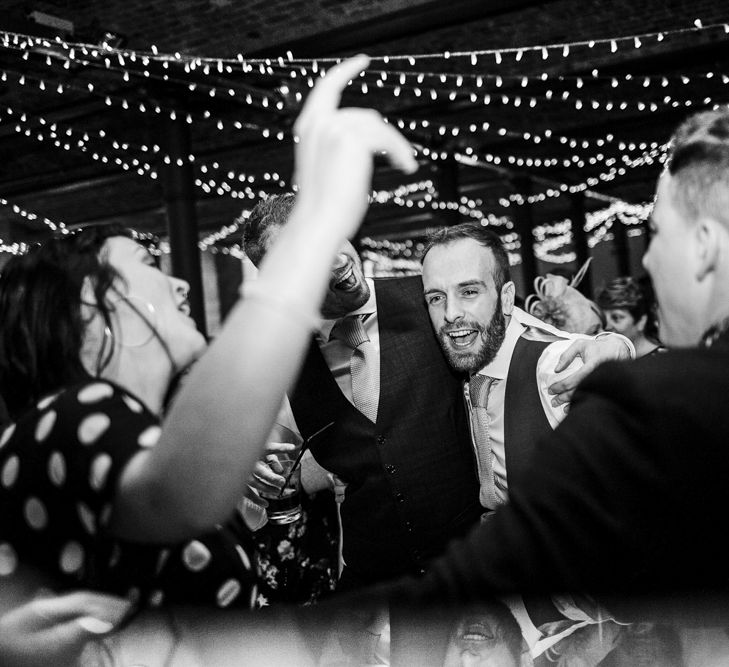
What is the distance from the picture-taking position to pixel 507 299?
215cm

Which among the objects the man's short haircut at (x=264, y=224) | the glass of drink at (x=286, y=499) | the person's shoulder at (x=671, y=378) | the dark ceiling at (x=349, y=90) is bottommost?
the glass of drink at (x=286, y=499)

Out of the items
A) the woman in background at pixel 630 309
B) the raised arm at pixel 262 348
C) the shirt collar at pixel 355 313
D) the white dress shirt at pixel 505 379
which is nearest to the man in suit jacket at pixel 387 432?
the shirt collar at pixel 355 313

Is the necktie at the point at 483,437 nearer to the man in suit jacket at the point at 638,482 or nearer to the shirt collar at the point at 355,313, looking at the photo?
the shirt collar at the point at 355,313

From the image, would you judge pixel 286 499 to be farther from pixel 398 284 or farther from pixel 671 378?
pixel 671 378

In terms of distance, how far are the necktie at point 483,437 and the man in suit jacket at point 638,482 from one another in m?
1.11

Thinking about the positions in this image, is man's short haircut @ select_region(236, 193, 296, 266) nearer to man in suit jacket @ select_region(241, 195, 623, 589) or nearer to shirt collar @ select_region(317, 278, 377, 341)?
man in suit jacket @ select_region(241, 195, 623, 589)

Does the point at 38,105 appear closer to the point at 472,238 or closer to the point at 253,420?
the point at 472,238

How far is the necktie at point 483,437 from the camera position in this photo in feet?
6.50

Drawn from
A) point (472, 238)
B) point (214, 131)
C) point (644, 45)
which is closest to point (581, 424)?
point (472, 238)

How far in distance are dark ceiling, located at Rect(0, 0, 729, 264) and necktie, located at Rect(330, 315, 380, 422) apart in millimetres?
3657

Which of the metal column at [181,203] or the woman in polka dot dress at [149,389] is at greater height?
the metal column at [181,203]

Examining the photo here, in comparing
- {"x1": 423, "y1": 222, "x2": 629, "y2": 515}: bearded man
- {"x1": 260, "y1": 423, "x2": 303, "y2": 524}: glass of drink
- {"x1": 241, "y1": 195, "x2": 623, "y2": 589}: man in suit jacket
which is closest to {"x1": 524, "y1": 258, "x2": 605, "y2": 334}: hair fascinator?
{"x1": 423, "y1": 222, "x2": 629, "y2": 515}: bearded man

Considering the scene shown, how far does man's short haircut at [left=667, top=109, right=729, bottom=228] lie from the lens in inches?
34.8

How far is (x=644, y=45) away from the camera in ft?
23.6
